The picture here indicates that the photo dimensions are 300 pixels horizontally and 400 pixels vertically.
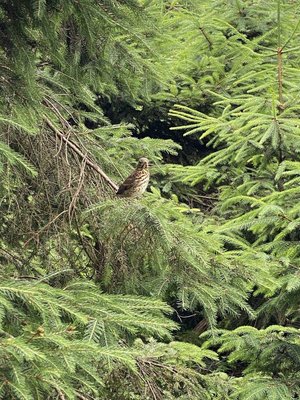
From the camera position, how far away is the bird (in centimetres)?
484

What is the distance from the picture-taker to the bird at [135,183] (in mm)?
4836

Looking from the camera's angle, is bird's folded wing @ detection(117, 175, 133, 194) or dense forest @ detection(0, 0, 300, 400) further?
bird's folded wing @ detection(117, 175, 133, 194)

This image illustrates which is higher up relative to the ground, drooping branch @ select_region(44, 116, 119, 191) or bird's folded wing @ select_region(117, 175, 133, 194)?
drooping branch @ select_region(44, 116, 119, 191)

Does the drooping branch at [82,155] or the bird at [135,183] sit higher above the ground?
the drooping branch at [82,155]

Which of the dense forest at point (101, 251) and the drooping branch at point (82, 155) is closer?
the dense forest at point (101, 251)

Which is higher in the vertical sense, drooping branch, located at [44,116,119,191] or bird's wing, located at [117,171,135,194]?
drooping branch, located at [44,116,119,191]

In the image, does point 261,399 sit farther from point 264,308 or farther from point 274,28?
point 274,28

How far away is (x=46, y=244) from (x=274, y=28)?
5.39 m

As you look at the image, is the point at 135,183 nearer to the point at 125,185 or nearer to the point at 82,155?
the point at 125,185

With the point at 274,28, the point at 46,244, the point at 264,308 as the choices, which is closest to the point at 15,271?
the point at 46,244

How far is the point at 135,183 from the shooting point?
16.8 ft

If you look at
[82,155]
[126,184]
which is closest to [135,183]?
[126,184]

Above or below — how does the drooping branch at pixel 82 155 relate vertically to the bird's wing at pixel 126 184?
above

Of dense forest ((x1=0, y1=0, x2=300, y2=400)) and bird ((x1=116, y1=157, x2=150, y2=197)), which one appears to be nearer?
dense forest ((x1=0, y1=0, x2=300, y2=400))
